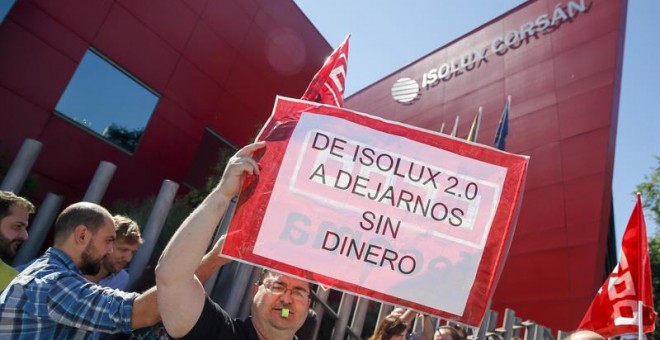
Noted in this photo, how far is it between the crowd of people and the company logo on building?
15.2 metres

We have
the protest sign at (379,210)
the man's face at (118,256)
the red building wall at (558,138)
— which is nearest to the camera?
the protest sign at (379,210)

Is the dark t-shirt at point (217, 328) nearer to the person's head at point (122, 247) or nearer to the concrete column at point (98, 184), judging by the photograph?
the person's head at point (122, 247)

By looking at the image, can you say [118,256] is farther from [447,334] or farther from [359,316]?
[447,334]

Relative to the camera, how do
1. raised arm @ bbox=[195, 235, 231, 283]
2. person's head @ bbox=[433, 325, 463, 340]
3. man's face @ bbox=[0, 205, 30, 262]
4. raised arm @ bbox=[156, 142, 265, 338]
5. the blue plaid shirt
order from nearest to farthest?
1. raised arm @ bbox=[156, 142, 265, 338]
2. the blue plaid shirt
3. raised arm @ bbox=[195, 235, 231, 283]
4. man's face @ bbox=[0, 205, 30, 262]
5. person's head @ bbox=[433, 325, 463, 340]

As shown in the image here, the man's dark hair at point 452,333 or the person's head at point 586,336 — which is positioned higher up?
the person's head at point 586,336

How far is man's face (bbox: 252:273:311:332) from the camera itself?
6.97 ft

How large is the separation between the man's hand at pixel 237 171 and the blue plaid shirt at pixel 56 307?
65cm

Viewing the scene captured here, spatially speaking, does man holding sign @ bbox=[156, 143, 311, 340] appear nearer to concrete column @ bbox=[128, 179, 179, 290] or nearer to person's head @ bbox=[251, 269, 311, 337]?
person's head @ bbox=[251, 269, 311, 337]

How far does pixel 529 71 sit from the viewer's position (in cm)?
1519

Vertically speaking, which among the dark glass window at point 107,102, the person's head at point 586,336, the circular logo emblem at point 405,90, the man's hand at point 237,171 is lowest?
the person's head at point 586,336

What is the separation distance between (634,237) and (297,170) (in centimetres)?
273

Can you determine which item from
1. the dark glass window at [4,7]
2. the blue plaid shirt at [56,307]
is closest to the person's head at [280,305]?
the blue plaid shirt at [56,307]

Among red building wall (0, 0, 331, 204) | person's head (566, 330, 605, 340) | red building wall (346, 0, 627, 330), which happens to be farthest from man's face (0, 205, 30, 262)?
red building wall (346, 0, 627, 330)

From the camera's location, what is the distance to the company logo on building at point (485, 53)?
48.4 ft
